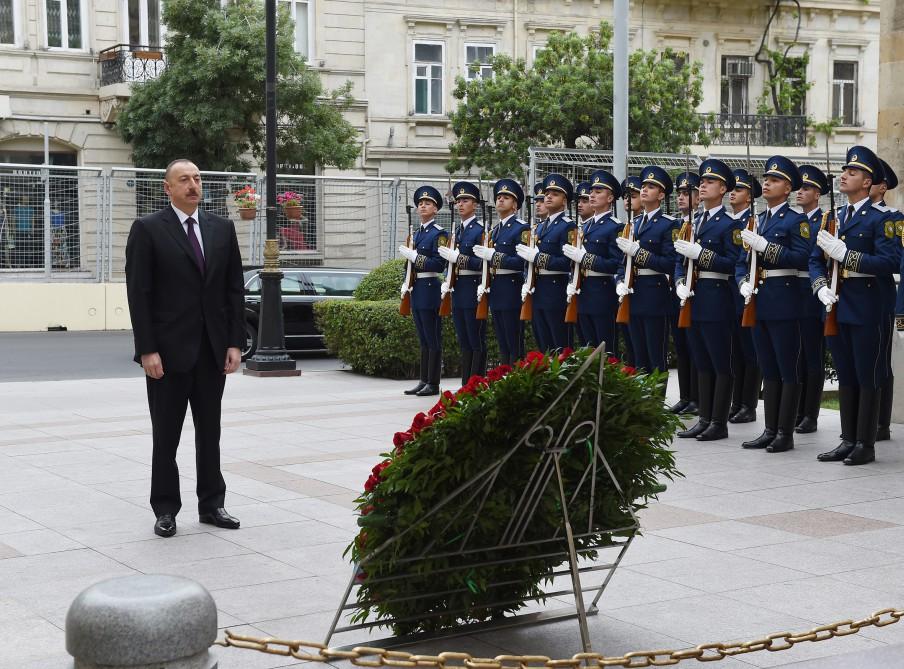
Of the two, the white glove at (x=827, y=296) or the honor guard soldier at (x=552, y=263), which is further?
the honor guard soldier at (x=552, y=263)

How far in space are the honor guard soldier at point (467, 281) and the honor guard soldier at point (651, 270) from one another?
2.08m

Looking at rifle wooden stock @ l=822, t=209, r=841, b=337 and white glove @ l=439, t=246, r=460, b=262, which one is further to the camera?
white glove @ l=439, t=246, r=460, b=262

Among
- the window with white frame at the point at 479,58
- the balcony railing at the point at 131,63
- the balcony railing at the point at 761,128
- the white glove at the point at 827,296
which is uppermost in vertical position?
the window with white frame at the point at 479,58

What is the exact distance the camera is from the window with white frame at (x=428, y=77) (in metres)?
34.1

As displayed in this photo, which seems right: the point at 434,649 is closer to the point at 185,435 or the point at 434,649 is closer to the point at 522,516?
the point at 522,516

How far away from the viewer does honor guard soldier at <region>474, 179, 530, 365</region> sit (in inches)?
513

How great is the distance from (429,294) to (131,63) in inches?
719

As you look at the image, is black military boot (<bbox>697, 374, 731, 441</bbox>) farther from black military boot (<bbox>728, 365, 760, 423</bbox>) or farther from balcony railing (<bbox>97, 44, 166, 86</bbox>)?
balcony railing (<bbox>97, 44, 166, 86</bbox>)

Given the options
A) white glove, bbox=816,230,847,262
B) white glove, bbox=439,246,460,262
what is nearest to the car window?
white glove, bbox=439,246,460,262

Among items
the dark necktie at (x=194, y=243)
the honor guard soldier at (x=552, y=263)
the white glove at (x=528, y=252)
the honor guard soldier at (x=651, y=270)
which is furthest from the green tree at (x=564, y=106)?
the dark necktie at (x=194, y=243)

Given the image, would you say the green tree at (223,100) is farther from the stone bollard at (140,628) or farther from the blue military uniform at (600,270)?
the stone bollard at (140,628)

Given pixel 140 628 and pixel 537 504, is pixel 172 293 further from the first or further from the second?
pixel 140 628

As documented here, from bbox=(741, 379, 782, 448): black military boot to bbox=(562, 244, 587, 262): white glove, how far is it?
2297 mm

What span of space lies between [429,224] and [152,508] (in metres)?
7.12
